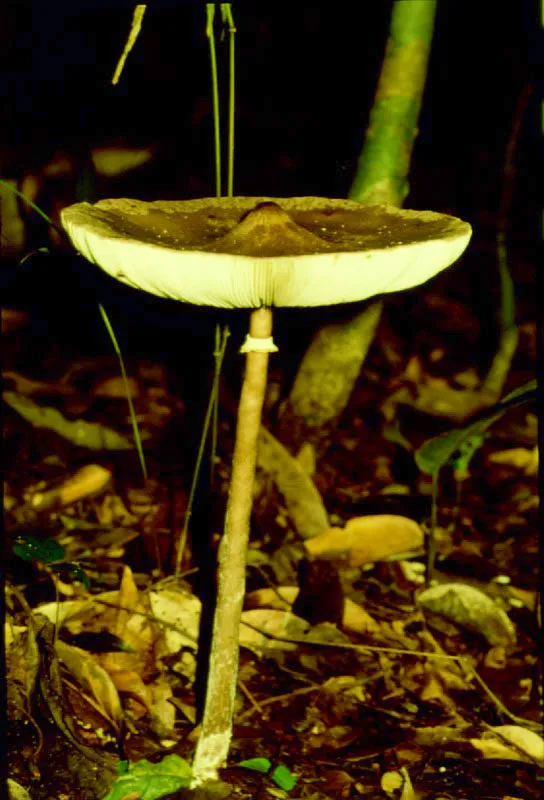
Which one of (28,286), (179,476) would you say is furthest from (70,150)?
(179,476)

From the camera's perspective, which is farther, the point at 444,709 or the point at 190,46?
the point at 190,46

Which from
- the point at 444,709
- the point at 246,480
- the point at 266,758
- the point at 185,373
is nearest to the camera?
the point at 246,480

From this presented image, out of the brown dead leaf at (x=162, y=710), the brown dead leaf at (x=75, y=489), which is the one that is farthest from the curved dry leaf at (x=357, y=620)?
the brown dead leaf at (x=75, y=489)

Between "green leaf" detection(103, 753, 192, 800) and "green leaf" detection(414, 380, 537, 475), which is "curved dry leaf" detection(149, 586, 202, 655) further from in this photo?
"green leaf" detection(414, 380, 537, 475)

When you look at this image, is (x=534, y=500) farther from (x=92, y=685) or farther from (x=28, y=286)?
(x=28, y=286)

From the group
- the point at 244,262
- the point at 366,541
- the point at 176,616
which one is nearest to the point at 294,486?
the point at 366,541

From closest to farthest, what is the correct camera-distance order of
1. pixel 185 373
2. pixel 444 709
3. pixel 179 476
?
pixel 444 709
pixel 179 476
pixel 185 373

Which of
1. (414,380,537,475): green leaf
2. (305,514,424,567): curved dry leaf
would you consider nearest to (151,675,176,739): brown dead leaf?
(305,514,424,567): curved dry leaf
